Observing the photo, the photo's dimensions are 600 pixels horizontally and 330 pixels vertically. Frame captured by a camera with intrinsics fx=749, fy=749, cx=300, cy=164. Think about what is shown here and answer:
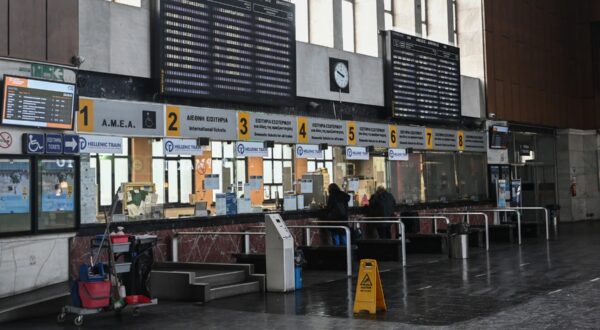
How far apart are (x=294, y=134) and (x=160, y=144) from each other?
12.0 ft

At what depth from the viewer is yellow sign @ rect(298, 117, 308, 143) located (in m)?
16.5

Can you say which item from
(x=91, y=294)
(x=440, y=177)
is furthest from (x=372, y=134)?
(x=91, y=294)

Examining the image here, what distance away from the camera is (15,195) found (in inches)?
438

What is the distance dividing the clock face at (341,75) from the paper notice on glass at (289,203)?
3.15 m

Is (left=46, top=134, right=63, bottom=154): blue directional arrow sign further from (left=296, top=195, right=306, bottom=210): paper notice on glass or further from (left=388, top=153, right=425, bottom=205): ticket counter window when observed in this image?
(left=388, top=153, right=425, bottom=205): ticket counter window

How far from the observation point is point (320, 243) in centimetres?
1680

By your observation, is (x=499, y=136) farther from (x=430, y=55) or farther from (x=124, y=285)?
(x=124, y=285)

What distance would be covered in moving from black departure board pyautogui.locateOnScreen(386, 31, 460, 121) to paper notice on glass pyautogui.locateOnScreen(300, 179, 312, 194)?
12.1 ft

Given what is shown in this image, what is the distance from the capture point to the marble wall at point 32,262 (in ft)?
35.4

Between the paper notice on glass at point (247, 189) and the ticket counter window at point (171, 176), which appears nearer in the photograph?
the ticket counter window at point (171, 176)

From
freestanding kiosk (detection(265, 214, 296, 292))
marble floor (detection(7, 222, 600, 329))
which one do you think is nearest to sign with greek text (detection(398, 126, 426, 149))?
marble floor (detection(7, 222, 600, 329))

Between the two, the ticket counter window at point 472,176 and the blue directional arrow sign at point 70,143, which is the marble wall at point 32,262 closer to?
the blue directional arrow sign at point 70,143

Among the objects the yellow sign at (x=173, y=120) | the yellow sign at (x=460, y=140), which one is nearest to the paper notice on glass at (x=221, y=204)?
the yellow sign at (x=173, y=120)

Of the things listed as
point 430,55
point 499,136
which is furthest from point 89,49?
point 499,136
